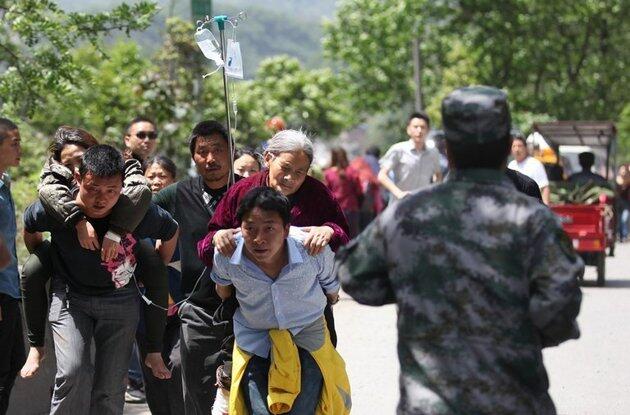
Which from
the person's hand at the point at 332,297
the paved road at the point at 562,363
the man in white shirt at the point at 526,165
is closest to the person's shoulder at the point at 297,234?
the person's hand at the point at 332,297

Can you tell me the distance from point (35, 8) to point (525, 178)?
5103 mm

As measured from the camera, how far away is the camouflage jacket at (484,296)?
396cm

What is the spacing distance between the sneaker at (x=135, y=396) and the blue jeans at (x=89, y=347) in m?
2.72

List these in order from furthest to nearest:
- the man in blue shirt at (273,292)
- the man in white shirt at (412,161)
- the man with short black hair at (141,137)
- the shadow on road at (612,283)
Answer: the shadow on road at (612,283) < the man in white shirt at (412,161) < the man with short black hair at (141,137) < the man in blue shirt at (273,292)

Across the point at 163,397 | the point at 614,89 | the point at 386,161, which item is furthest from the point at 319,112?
the point at 163,397

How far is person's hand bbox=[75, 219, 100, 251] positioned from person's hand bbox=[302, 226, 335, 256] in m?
1.06

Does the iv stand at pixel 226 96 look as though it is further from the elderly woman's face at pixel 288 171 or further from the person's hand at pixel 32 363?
the person's hand at pixel 32 363

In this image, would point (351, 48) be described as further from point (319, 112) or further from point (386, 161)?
point (386, 161)

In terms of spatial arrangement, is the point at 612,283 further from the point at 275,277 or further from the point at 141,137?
the point at 275,277

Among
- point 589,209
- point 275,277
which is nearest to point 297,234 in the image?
point 275,277

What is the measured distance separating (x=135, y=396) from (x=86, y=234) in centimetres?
326

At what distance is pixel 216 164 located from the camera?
6.93 metres

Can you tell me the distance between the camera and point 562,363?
10727 mm

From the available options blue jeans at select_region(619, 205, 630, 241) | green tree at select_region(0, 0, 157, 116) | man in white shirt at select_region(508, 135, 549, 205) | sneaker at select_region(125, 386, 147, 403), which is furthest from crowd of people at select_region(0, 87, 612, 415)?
blue jeans at select_region(619, 205, 630, 241)
